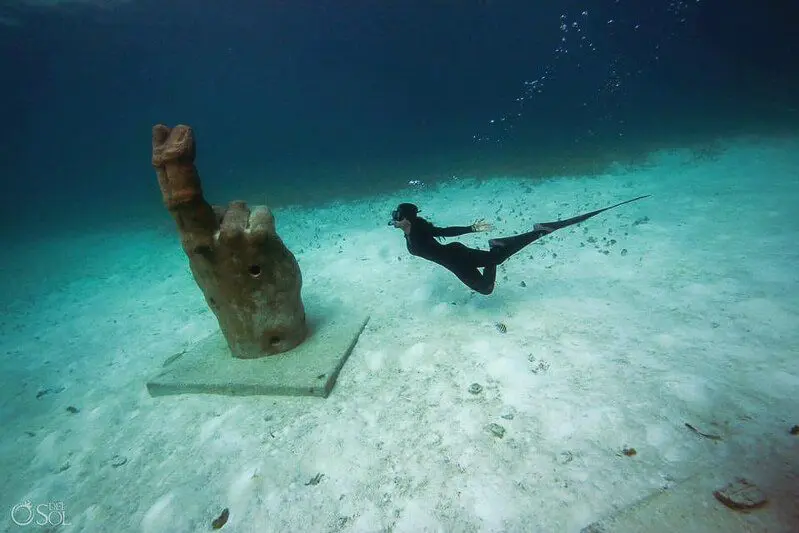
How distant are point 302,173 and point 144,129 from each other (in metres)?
91.0

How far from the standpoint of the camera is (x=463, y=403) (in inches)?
166

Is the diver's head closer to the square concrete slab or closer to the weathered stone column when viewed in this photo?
the weathered stone column

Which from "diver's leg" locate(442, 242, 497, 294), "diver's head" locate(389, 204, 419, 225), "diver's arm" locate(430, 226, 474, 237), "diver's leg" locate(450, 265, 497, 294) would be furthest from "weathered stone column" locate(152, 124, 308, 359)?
"diver's leg" locate(450, 265, 497, 294)

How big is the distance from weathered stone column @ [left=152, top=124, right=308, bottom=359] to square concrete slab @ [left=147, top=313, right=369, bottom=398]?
0.28 m

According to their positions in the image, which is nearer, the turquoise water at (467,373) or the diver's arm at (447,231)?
the turquoise water at (467,373)

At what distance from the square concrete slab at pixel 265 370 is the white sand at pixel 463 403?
0.59 feet

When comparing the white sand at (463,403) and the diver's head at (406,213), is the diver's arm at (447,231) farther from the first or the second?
the white sand at (463,403)

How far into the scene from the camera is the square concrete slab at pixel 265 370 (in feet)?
15.8

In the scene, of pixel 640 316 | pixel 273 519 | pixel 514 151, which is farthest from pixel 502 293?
pixel 514 151

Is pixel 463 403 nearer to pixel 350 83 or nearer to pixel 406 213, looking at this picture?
pixel 406 213

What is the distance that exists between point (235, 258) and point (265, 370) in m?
1.64

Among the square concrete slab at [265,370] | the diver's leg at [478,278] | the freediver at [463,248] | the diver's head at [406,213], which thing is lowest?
the square concrete slab at [265,370]

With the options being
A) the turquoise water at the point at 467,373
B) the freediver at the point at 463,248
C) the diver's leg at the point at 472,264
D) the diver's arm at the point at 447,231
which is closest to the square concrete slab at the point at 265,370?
the turquoise water at the point at 467,373

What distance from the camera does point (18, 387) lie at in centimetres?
658
